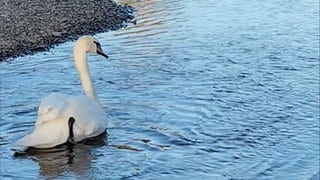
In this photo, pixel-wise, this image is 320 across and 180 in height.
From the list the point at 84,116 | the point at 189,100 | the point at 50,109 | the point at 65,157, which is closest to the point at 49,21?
the point at 189,100

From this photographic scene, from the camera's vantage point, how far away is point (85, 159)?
28.4ft

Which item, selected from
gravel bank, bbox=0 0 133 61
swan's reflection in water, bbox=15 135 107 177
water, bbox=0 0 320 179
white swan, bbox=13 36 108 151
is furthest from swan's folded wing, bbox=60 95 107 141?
gravel bank, bbox=0 0 133 61

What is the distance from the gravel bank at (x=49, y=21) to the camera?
1638cm

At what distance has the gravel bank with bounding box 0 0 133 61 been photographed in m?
16.4

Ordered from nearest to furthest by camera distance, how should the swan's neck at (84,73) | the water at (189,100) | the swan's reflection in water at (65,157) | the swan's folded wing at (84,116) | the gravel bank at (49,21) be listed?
the swan's reflection in water at (65,157), the water at (189,100), the swan's folded wing at (84,116), the swan's neck at (84,73), the gravel bank at (49,21)

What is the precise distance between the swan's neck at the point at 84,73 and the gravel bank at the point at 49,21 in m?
4.27

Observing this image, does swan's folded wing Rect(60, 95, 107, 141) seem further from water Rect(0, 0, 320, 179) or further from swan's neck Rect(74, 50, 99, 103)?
swan's neck Rect(74, 50, 99, 103)

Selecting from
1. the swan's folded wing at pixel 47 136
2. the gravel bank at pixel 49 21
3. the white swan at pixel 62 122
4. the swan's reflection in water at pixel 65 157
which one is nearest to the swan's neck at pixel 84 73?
the white swan at pixel 62 122

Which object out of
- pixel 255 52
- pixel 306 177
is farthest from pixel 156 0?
pixel 306 177

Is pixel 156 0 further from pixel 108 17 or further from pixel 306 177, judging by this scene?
pixel 306 177

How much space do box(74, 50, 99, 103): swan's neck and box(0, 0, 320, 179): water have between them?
1.28 ft

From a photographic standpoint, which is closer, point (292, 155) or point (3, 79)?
point (292, 155)

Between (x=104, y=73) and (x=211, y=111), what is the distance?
3392mm

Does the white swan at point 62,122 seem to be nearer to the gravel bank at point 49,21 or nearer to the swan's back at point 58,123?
the swan's back at point 58,123
